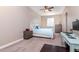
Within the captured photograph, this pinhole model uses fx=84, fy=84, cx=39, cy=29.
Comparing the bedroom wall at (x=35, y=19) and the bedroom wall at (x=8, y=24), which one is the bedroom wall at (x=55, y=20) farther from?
the bedroom wall at (x=8, y=24)

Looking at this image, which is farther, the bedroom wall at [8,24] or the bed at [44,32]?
the bed at [44,32]

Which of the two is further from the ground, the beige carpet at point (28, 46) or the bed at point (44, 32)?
the bed at point (44, 32)

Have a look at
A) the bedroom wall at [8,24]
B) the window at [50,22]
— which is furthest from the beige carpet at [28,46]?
the window at [50,22]

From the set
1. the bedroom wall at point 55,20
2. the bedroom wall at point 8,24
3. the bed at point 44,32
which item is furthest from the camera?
the bedroom wall at point 55,20

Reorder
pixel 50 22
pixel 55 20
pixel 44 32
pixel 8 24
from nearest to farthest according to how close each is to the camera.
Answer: pixel 8 24 → pixel 44 32 → pixel 50 22 → pixel 55 20

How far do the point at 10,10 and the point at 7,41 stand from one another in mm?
1360

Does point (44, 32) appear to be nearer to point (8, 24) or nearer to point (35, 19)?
point (35, 19)

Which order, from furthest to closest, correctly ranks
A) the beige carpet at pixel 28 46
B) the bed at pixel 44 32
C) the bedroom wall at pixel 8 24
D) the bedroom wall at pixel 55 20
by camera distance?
the bedroom wall at pixel 55 20
the bed at pixel 44 32
the bedroom wall at pixel 8 24
the beige carpet at pixel 28 46

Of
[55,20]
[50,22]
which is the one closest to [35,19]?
[50,22]

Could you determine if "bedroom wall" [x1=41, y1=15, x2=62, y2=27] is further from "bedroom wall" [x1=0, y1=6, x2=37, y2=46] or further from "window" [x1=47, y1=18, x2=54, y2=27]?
"bedroom wall" [x1=0, y1=6, x2=37, y2=46]

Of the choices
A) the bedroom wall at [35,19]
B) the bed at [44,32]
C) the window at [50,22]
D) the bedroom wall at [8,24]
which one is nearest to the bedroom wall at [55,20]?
the window at [50,22]

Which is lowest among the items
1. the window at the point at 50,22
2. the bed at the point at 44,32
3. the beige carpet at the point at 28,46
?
the beige carpet at the point at 28,46

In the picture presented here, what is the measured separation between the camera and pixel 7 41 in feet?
11.6

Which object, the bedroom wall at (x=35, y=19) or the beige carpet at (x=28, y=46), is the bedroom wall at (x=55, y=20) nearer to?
the bedroom wall at (x=35, y=19)
